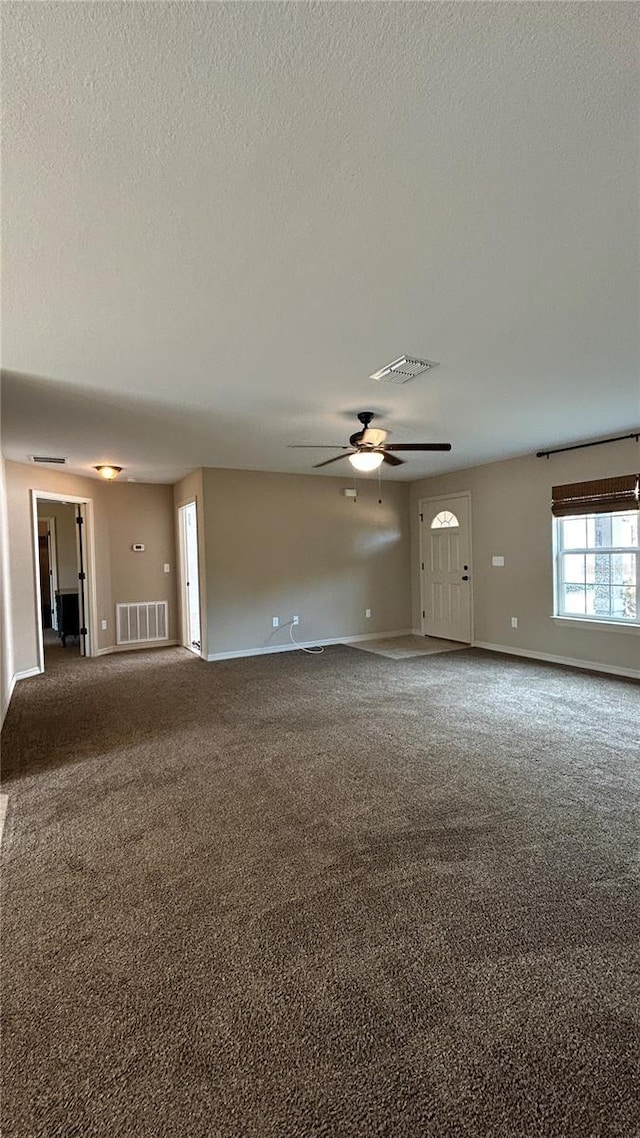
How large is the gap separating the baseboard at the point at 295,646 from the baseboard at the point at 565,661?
4.83ft

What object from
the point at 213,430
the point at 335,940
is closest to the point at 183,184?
the point at 335,940

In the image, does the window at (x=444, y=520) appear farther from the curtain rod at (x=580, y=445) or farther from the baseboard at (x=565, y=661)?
the baseboard at (x=565, y=661)

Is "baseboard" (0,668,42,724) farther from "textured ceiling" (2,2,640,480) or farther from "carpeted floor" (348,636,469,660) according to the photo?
"carpeted floor" (348,636,469,660)

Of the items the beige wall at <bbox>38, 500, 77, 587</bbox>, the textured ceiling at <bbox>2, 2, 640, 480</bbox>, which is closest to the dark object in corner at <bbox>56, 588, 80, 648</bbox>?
the beige wall at <bbox>38, 500, 77, 587</bbox>

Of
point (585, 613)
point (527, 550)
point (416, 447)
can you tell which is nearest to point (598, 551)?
point (585, 613)

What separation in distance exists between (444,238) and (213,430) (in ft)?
10.0

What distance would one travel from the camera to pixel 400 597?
314 inches

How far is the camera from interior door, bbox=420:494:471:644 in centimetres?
702

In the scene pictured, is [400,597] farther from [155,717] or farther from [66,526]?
[66,526]

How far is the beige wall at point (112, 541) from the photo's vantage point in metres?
5.73

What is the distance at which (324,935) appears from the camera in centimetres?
173

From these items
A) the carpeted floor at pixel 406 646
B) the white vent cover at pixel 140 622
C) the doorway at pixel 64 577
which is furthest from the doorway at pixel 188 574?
the carpeted floor at pixel 406 646

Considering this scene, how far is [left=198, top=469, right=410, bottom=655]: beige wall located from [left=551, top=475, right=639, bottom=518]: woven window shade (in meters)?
2.70

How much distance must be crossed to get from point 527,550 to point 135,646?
18.4ft
